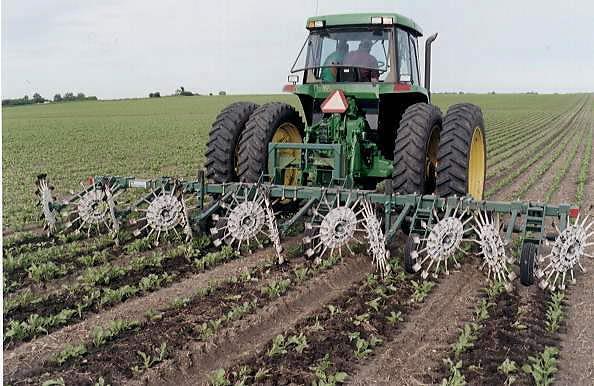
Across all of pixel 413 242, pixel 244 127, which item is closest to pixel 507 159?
pixel 244 127

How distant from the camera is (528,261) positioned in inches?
205

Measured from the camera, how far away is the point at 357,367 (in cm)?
388

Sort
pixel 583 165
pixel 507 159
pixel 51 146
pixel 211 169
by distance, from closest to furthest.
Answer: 1. pixel 211 169
2. pixel 583 165
3. pixel 507 159
4. pixel 51 146

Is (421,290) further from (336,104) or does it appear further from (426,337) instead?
(336,104)

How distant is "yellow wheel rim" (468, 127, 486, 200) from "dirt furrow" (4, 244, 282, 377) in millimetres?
2879

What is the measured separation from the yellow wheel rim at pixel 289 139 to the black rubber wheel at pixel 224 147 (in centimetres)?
46

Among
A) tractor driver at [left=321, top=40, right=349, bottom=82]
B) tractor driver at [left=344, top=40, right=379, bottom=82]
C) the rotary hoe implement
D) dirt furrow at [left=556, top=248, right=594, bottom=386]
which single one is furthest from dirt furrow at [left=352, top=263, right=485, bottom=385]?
tractor driver at [left=321, top=40, right=349, bottom=82]

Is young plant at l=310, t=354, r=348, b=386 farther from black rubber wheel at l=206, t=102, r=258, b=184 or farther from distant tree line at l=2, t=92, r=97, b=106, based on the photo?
distant tree line at l=2, t=92, r=97, b=106

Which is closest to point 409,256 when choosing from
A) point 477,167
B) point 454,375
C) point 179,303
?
point 454,375

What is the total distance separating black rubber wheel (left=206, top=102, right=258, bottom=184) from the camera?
23.1 feet

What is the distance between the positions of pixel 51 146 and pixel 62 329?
20.5 m

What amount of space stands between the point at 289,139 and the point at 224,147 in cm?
99

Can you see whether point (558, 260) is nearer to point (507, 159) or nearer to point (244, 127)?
point (244, 127)

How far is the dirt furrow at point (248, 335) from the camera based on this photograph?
12.5 feet
